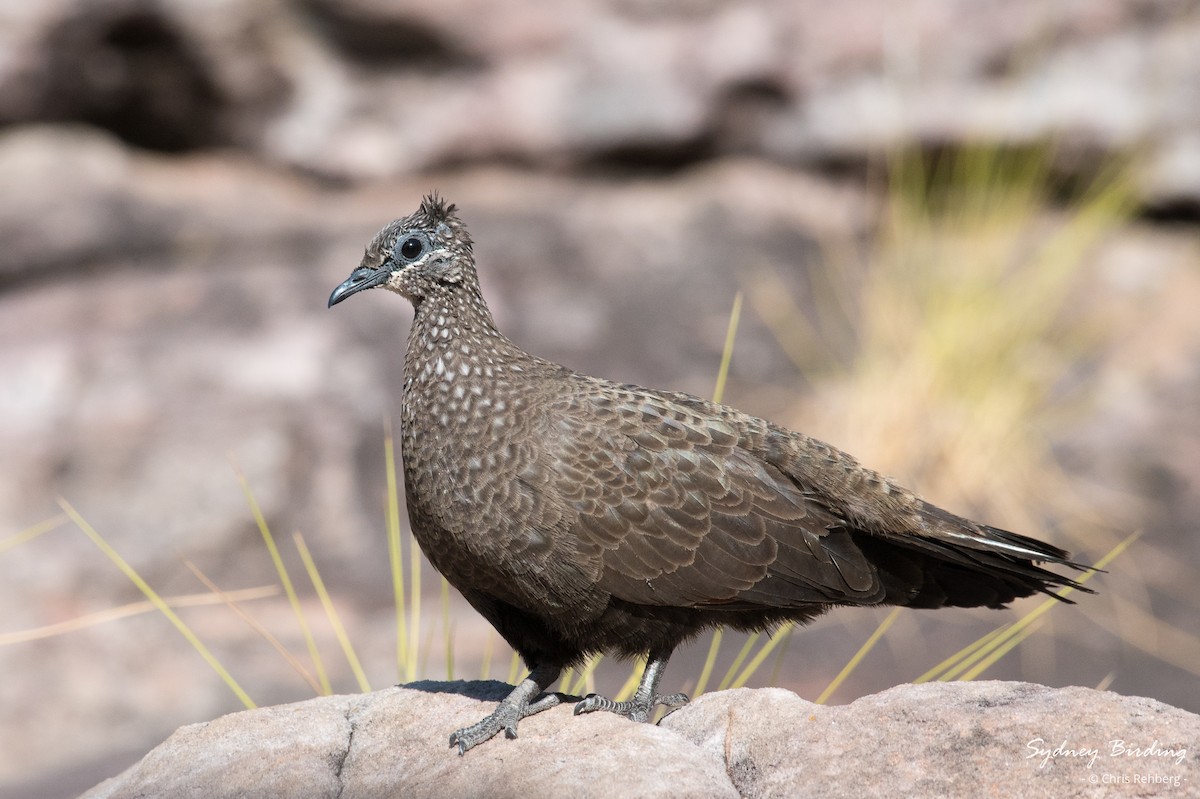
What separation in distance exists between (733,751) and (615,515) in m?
0.85

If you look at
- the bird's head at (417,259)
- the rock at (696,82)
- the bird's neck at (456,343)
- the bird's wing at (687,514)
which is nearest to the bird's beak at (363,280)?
the bird's head at (417,259)

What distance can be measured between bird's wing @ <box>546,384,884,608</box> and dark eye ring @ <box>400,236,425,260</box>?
83 cm

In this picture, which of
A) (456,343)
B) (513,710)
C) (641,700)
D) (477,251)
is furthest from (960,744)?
(477,251)

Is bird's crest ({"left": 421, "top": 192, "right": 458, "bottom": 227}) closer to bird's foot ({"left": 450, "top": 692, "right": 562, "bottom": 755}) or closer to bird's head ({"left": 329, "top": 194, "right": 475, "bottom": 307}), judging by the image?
bird's head ({"left": 329, "top": 194, "right": 475, "bottom": 307})

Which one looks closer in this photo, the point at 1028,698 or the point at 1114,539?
the point at 1028,698

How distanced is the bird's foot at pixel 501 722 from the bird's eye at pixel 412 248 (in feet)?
5.44

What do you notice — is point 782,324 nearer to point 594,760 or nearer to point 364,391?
point 364,391

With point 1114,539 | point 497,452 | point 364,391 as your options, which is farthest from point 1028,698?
point 364,391

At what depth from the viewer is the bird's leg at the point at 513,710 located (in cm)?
403

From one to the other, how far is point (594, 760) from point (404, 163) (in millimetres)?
7287

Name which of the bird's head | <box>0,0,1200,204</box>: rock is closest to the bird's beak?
the bird's head

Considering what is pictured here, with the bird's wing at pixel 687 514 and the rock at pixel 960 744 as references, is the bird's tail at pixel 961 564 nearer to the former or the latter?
the bird's wing at pixel 687 514

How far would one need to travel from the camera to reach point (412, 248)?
15.3 ft

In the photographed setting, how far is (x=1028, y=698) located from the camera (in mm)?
3994
